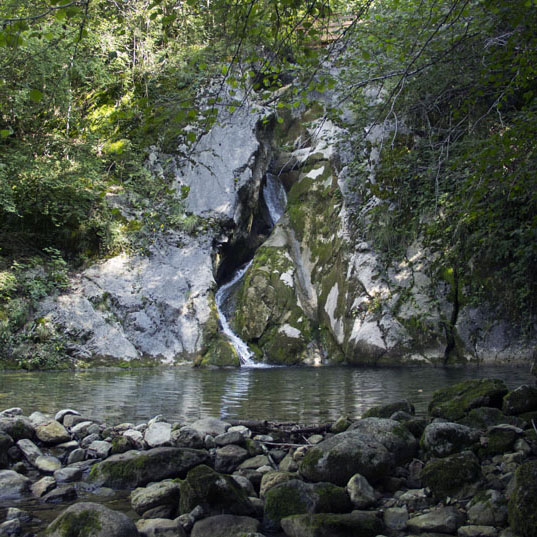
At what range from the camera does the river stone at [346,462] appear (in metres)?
3.55

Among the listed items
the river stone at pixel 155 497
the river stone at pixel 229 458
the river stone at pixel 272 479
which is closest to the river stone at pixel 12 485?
the river stone at pixel 155 497

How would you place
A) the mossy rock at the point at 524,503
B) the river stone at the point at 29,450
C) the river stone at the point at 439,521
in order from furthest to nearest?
1. the river stone at the point at 29,450
2. the river stone at the point at 439,521
3. the mossy rock at the point at 524,503

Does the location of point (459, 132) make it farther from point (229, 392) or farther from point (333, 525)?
point (333, 525)

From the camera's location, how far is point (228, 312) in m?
16.7

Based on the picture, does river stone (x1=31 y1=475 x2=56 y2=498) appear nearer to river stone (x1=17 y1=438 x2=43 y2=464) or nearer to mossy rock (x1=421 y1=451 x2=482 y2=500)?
river stone (x1=17 y1=438 x2=43 y2=464)

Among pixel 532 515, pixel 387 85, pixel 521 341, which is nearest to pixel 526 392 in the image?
pixel 532 515

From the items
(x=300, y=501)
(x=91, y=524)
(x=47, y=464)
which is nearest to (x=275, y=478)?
(x=300, y=501)

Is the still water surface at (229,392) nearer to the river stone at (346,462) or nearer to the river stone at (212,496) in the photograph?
the river stone at (346,462)

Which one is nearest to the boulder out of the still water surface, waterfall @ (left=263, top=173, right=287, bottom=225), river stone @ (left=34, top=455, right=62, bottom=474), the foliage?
river stone @ (left=34, top=455, right=62, bottom=474)

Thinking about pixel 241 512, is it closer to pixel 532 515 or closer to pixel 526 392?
pixel 532 515

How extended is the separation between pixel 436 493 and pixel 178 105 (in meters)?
3.28

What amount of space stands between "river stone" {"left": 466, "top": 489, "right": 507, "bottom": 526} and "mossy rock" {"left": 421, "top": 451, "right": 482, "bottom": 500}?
0.22 metres

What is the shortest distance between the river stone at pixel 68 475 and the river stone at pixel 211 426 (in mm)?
1194

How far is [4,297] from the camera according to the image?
12.7 metres
